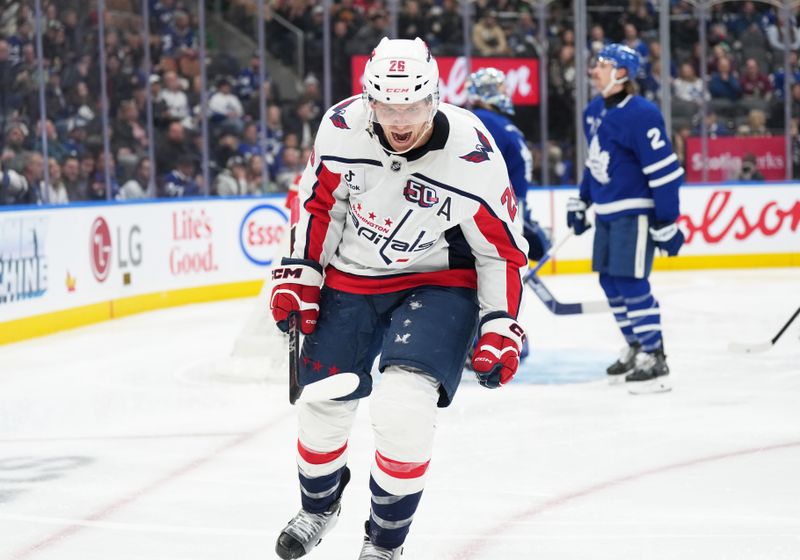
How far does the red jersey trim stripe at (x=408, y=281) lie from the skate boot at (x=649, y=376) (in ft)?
7.67

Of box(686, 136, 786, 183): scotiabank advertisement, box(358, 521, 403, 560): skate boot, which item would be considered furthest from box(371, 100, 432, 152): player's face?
box(686, 136, 786, 183): scotiabank advertisement

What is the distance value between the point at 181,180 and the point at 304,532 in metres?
6.50

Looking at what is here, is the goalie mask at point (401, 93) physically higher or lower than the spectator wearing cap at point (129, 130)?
lower

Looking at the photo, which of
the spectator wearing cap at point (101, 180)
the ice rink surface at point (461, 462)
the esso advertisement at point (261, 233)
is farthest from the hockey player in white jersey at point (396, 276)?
the esso advertisement at point (261, 233)

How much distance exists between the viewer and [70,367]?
5.71 metres

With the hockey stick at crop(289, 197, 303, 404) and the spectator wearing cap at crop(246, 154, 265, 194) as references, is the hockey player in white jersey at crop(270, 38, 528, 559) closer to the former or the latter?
the hockey stick at crop(289, 197, 303, 404)

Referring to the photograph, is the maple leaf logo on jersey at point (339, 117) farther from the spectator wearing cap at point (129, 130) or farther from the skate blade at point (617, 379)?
Answer: the spectator wearing cap at point (129, 130)

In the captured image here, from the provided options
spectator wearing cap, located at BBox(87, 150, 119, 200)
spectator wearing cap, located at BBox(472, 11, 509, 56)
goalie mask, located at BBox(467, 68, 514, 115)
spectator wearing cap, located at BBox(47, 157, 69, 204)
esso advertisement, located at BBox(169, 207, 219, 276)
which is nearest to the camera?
goalie mask, located at BBox(467, 68, 514, 115)

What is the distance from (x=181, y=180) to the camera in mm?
8859

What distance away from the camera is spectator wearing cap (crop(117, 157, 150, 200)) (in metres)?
8.45

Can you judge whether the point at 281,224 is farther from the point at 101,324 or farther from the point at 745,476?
the point at 745,476

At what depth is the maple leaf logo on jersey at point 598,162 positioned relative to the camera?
4789 mm

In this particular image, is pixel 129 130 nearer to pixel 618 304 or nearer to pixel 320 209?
pixel 618 304

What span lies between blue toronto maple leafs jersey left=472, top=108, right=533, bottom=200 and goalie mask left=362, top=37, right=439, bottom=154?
2.55 meters
